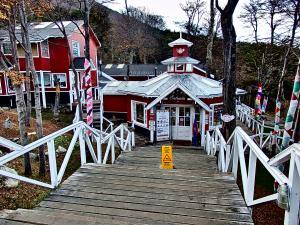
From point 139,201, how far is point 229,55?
5.97 metres

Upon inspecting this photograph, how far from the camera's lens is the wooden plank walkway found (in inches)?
118

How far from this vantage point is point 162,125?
1482cm

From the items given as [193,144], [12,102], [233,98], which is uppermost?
[233,98]

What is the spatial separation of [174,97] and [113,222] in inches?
468

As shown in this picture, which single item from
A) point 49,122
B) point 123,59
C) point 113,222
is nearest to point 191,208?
point 113,222

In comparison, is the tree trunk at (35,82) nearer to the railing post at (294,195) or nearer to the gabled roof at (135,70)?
the railing post at (294,195)

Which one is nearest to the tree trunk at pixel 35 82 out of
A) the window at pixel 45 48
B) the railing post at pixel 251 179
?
the railing post at pixel 251 179

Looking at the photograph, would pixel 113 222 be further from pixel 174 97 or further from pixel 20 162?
pixel 174 97

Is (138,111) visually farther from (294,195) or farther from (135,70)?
(135,70)

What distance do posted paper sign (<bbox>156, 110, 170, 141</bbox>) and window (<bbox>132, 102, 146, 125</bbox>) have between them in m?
1.47

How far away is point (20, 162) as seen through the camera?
10.6 metres

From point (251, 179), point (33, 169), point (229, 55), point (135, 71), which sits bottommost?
point (33, 169)

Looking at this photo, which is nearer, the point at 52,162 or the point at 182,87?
the point at 52,162

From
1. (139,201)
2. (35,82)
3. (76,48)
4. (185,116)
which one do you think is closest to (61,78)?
(76,48)
